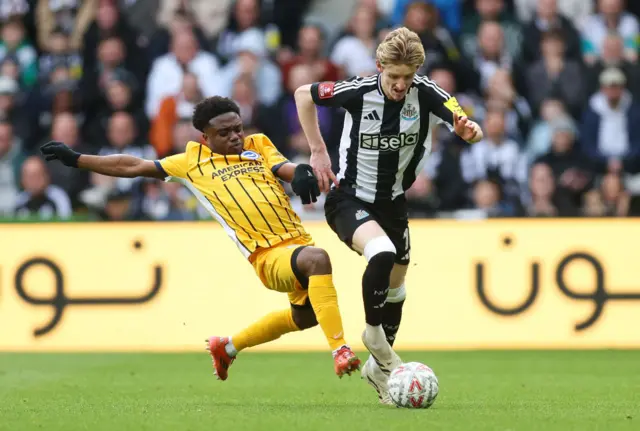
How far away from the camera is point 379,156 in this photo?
323 inches

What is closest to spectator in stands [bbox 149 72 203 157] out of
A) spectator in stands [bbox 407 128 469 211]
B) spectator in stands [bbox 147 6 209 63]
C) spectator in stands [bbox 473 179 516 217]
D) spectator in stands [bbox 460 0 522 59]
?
spectator in stands [bbox 147 6 209 63]

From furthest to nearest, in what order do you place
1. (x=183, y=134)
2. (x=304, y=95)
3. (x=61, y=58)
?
(x=61, y=58)
(x=183, y=134)
(x=304, y=95)

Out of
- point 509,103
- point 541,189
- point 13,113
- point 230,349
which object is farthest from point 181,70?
point 230,349

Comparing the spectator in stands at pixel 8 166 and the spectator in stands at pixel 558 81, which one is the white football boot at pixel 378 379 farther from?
the spectator in stands at pixel 8 166

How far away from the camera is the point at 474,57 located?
1508cm

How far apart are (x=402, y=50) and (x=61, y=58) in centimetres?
904

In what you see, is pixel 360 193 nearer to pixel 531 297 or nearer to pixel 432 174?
pixel 531 297

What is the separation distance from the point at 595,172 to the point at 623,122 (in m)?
0.90

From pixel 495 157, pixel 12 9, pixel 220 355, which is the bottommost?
pixel 220 355

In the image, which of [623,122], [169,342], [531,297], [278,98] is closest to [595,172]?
[623,122]

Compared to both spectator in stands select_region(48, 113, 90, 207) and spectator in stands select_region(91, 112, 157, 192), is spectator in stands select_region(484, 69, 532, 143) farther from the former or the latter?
spectator in stands select_region(48, 113, 90, 207)

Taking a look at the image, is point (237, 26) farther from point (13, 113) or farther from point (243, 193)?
point (243, 193)

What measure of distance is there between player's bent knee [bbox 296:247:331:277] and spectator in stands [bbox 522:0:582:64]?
7678 millimetres

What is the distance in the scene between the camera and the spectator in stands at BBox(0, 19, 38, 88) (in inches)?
633
